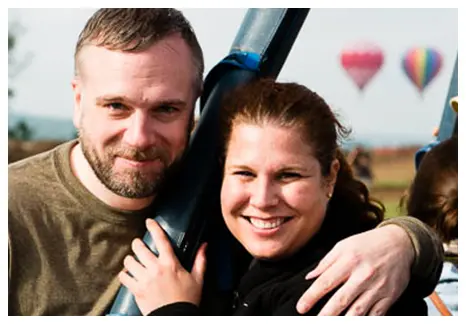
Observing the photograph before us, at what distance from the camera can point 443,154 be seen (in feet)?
9.99

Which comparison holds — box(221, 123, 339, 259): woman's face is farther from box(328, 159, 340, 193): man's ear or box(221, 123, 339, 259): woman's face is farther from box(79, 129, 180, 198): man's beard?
box(79, 129, 180, 198): man's beard

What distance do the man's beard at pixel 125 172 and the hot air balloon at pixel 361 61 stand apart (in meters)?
15.4

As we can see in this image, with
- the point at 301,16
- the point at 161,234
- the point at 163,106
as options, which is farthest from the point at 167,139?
the point at 301,16

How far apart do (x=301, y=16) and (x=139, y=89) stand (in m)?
0.60

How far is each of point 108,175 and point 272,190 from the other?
469 mm

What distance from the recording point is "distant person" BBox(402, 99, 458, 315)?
9.68ft

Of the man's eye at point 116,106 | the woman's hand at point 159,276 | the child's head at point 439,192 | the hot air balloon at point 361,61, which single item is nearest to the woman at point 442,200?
the child's head at point 439,192

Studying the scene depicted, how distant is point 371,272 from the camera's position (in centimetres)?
188

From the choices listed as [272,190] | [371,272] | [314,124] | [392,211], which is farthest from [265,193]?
[392,211]

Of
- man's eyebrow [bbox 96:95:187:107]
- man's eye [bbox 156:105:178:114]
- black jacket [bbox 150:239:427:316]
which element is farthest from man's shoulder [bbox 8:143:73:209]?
black jacket [bbox 150:239:427:316]

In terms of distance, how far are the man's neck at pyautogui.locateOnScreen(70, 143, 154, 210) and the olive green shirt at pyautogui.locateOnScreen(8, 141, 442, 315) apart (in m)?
0.02

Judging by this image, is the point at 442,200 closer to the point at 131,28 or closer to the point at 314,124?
the point at 314,124

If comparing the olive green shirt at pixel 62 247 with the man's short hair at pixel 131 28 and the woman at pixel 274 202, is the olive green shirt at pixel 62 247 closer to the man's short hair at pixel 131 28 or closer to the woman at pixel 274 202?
the woman at pixel 274 202
